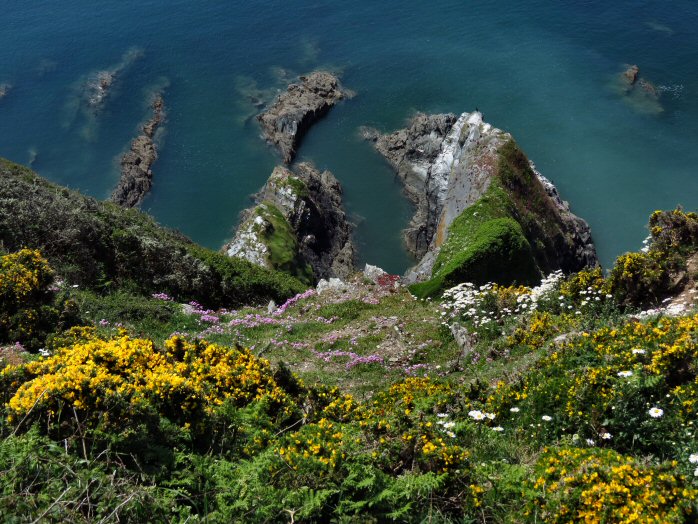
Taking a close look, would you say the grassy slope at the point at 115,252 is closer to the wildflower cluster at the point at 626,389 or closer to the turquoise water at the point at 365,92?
the wildflower cluster at the point at 626,389

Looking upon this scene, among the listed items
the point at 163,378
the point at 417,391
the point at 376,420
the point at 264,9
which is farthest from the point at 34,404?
the point at 264,9

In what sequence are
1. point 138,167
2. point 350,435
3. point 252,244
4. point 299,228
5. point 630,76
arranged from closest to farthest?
point 350,435 < point 252,244 < point 299,228 < point 138,167 < point 630,76

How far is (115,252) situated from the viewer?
29047mm

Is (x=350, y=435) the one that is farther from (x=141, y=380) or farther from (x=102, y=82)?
(x=102, y=82)

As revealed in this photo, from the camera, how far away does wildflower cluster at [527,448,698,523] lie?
7.13 meters

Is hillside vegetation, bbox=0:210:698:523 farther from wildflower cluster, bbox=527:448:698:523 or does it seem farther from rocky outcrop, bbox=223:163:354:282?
rocky outcrop, bbox=223:163:354:282

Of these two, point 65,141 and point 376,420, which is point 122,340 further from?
point 65,141

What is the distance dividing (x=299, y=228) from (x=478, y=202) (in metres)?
20.8

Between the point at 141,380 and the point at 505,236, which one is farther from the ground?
the point at 141,380

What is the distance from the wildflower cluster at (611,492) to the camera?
7.13 m

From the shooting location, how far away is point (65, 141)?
234 feet

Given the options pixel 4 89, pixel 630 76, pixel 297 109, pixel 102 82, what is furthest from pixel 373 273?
pixel 4 89

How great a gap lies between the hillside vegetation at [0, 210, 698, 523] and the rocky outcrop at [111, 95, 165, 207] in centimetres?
4729

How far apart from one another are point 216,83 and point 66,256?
54.5 metres
